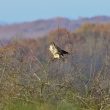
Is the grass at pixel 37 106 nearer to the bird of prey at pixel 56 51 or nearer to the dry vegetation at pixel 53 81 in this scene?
the dry vegetation at pixel 53 81

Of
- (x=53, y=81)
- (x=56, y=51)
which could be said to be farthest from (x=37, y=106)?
(x=56, y=51)

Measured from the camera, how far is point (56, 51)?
816 cm

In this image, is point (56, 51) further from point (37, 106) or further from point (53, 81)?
point (37, 106)

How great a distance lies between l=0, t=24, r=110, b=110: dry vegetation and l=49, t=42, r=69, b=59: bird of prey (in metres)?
0.09

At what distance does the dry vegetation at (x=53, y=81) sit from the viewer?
7.36 metres

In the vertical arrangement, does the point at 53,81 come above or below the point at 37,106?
above

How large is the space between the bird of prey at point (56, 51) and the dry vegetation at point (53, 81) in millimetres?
86

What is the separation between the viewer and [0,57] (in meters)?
7.76

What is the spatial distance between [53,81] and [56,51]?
663 millimetres

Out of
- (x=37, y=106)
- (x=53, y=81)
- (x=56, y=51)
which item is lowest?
(x=37, y=106)

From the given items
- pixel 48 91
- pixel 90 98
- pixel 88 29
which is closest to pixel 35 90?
pixel 48 91

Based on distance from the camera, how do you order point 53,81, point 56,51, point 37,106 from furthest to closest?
1. point 56,51
2. point 53,81
3. point 37,106

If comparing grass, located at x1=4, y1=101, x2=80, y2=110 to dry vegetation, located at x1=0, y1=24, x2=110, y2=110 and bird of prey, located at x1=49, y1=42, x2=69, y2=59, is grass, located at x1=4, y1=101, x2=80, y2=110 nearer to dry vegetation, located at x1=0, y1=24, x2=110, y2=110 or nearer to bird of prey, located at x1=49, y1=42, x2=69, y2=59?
dry vegetation, located at x1=0, y1=24, x2=110, y2=110

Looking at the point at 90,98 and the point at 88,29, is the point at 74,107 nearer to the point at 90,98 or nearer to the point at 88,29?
the point at 90,98
